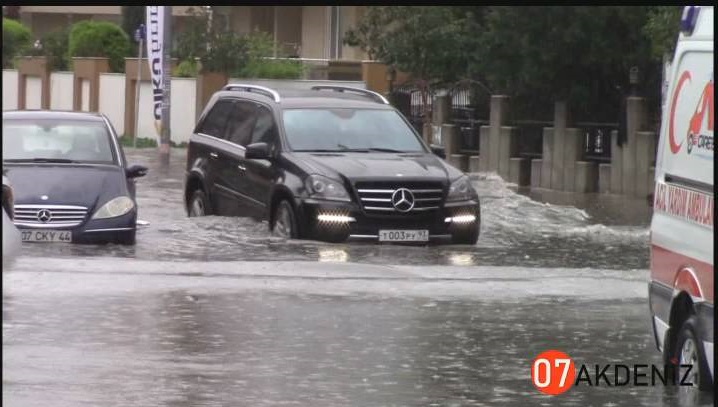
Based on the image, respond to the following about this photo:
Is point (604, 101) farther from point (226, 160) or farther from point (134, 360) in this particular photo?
point (134, 360)

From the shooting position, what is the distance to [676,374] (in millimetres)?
9172

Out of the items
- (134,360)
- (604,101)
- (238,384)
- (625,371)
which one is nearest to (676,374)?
(625,371)

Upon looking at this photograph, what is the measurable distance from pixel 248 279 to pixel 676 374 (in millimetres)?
6069

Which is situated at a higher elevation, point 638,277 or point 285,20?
point 285,20

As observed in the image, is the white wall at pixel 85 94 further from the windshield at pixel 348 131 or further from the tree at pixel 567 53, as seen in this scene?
the windshield at pixel 348 131

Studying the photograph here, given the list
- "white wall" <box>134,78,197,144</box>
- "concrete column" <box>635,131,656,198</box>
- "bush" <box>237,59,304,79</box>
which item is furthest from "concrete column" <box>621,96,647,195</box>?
"white wall" <box>134,78,197,144</box>

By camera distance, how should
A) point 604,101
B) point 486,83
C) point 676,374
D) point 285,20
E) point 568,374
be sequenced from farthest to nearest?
1. point 285,20
2. point 486,83
3. point 604,101
4. point 568,374
5. point 676,374

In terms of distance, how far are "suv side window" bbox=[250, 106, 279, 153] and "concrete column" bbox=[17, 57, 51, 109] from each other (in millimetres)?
35763

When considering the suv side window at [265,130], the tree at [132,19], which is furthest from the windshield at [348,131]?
the tree at [132,19]

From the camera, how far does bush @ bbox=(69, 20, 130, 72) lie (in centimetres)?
5244

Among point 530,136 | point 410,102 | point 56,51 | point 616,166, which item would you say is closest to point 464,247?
point 616,166

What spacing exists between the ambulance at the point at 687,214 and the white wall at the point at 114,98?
1541 inches

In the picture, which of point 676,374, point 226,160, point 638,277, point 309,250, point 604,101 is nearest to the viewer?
point 676,374

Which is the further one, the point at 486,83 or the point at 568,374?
the point at 486,83
